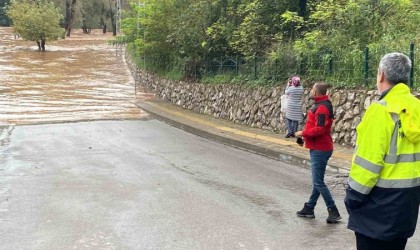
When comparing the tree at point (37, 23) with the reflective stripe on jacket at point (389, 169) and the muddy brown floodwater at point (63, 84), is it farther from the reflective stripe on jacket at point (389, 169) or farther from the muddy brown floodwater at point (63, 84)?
the reflective stripe on jacket at point (389, 169)

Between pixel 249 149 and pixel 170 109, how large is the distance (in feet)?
32.5

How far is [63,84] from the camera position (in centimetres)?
3453

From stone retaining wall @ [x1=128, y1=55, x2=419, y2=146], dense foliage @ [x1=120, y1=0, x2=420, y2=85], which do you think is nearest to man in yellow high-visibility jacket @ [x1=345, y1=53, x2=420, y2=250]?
stone retaining wall @ [x1=128, y1=55, x2=419, y2=146]

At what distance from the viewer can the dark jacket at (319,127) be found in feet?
19.1

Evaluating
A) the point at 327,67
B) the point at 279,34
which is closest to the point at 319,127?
the point at 327,67

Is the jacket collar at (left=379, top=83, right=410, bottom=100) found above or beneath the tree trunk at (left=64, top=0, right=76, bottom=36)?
beneath

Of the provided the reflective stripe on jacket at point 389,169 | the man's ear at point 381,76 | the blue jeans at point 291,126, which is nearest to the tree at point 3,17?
the blue jeans at point 291,126

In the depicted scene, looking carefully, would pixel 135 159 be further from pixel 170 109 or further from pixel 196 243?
pixel 170 109

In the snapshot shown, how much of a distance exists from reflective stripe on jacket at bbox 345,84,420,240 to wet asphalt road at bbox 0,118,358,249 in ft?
7.54

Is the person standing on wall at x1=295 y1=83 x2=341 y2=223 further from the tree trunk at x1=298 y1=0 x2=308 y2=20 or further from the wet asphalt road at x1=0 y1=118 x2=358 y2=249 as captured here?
the tree trunk at x1=298 y1=0 x2=308 y2=20

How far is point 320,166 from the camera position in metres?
5.96

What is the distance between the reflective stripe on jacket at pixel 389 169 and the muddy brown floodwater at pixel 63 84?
56.4ft

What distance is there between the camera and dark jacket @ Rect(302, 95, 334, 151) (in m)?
5.82

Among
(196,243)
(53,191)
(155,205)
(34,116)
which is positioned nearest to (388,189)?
(196,243)
